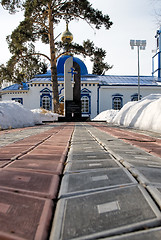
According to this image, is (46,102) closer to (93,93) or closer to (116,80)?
(93,93)

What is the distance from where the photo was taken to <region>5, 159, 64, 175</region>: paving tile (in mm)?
1046

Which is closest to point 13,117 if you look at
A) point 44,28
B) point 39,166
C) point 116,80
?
point 39,166

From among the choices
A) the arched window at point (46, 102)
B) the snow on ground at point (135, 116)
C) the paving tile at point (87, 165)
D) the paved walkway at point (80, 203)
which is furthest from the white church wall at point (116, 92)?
the paved walkway at point (80, 203)

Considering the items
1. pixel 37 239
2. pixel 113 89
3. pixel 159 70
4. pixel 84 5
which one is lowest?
pixel 37 239

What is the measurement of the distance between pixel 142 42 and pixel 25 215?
24.0 m

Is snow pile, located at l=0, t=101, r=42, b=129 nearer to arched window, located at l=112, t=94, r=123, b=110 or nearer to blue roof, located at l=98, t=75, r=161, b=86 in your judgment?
arched window, located at l=112, t=94, r=123, b=110

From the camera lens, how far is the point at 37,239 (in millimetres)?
522

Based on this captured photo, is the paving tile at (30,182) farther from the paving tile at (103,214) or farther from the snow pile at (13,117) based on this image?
the snow pile at (13,117)

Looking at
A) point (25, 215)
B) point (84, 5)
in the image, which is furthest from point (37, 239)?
point (84, 5)

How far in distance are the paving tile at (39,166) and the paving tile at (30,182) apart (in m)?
0.06

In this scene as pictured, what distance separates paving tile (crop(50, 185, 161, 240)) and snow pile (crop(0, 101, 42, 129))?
4.78 m

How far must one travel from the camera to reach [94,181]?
2.91 feet

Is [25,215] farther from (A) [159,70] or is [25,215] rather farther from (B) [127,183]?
(A) [159,70]

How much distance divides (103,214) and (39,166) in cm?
56
